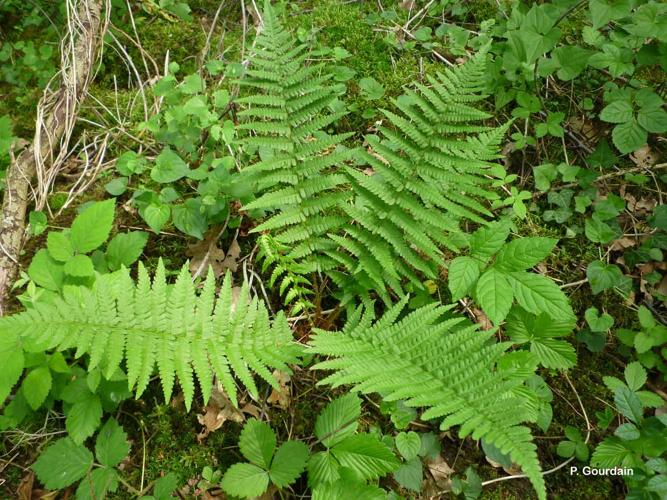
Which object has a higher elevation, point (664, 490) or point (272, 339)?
point (272, 339)

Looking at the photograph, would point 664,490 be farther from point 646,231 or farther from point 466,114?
point 466,114

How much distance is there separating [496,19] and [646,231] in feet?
6.26

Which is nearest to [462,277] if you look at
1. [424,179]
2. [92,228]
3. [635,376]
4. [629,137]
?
[424,179]

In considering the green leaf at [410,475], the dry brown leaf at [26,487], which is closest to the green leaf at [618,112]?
the green leaf at [410,475]

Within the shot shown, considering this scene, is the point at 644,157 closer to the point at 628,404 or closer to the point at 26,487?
the point at 628,404

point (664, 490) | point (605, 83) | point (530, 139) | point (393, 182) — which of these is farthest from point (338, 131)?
point (664, 490)

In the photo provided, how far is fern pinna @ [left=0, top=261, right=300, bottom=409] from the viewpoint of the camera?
5.74 ft

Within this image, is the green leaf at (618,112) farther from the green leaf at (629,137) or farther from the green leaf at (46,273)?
the green leaf at (46,273)

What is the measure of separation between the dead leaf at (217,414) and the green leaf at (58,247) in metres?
1.03

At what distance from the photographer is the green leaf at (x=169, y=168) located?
2.68 m

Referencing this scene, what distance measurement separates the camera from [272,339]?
2.07 meters

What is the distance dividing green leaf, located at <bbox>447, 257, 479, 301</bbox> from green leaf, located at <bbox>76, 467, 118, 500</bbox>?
180cm

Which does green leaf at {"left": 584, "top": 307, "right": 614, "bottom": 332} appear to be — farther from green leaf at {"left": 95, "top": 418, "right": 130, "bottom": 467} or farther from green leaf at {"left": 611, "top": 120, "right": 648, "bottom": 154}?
green leaf at {"left": 95, "top": 418, "right": 130, "bottom": 467}

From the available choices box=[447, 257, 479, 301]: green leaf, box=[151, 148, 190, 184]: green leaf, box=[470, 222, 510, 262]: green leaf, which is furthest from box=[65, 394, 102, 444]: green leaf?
box=[470, 222, 510, 262]: green leaf
